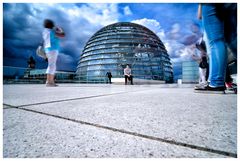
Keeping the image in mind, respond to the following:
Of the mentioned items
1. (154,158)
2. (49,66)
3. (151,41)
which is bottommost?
(154,158)

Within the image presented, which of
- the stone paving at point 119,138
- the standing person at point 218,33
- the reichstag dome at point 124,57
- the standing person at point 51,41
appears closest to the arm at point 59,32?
the standing person at point 51,41

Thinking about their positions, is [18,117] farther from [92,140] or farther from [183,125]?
[183,125]

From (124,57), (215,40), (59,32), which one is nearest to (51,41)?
(59,32)

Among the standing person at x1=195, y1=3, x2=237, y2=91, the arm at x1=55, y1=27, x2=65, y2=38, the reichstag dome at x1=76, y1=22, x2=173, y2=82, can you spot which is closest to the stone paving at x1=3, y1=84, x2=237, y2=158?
the standing person at x1=195, y1=3, x2=237, y2=91

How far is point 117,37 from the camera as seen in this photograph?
4506 cm

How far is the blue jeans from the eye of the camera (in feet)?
7.22

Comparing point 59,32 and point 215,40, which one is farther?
point 59,32

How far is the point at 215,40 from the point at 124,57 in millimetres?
39278

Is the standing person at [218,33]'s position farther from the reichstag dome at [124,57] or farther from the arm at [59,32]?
the reichstag dome at [124,57]

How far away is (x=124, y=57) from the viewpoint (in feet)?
135

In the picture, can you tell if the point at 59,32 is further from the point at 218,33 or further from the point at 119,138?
the point at 119,138

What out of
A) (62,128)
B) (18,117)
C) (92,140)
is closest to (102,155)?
(92,140)

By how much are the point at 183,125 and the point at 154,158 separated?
353 mm

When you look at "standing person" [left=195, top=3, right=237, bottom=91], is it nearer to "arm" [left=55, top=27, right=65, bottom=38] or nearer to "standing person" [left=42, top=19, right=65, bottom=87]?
"arm" [left=55, top=27, right=65, bottom=38]
